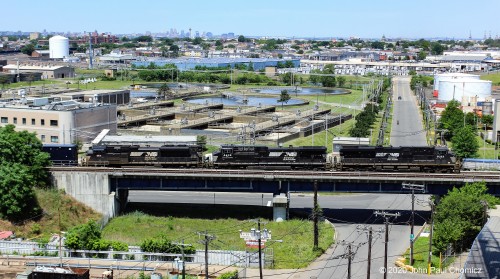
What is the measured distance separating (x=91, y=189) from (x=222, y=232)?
1108 centimetres

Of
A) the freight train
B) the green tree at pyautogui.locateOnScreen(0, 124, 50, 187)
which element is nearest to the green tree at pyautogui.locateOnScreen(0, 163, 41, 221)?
the green tree at pyautogui.locateOnScreen(0, 124, 50, 187)

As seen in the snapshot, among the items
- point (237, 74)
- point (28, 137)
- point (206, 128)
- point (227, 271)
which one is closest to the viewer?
point (227, 271)

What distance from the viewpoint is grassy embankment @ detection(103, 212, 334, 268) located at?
38.7m

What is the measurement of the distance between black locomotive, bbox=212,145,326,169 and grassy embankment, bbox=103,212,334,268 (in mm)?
5091

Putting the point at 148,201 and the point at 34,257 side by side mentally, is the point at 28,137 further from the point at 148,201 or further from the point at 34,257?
the point at 34,257

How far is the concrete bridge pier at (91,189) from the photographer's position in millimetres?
47250

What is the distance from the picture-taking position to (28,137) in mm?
48219

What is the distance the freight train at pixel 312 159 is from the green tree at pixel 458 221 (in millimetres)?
8657

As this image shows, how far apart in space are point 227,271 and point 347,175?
47.9 feet

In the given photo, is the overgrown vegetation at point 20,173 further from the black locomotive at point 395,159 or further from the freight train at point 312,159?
the black locomotive at point 395,159

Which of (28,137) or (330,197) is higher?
(28,137)

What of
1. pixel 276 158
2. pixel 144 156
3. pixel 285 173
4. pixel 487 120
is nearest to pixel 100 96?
pixel 144 156

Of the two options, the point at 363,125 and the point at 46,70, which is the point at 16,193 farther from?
the point at 46,70

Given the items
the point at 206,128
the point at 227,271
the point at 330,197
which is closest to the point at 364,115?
the point at 206,128
